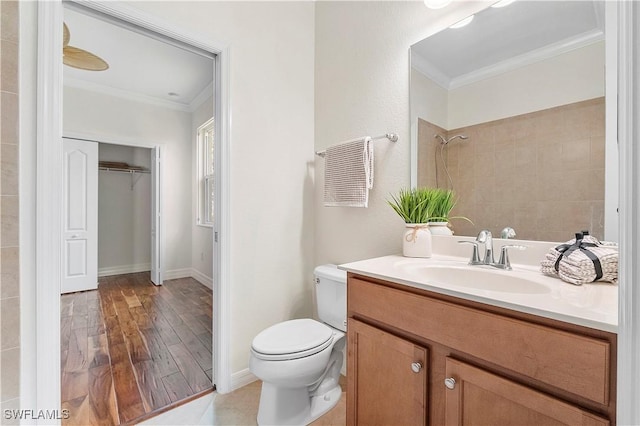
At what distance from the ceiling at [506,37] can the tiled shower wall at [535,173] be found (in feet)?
0.87

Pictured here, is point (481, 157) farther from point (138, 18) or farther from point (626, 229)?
point (138, 18)

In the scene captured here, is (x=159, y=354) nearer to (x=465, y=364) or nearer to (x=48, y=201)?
(x=48, y=201)

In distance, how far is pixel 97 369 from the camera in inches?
73.0

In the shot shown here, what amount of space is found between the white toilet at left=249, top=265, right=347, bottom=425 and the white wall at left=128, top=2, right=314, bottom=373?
0.37 meters

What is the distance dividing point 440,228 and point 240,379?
1.48 metres

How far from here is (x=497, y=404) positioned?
750 mm

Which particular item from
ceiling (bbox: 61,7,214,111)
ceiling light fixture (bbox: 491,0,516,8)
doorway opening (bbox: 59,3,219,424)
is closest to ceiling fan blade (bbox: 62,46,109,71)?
doorway opening (bbox: 59,3,219,424)

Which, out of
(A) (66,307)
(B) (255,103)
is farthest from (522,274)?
(A) (66,307)

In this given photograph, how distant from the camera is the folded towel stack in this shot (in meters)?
0.86

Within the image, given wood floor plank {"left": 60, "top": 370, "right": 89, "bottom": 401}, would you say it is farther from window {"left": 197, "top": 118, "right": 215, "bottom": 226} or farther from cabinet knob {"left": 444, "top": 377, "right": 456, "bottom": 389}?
window {"left": 197, "top": 118, "right": 215, "bottom": 226}

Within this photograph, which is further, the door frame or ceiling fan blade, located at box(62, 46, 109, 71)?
ceiling fan blade, located at box(62, 46, 109, 71)

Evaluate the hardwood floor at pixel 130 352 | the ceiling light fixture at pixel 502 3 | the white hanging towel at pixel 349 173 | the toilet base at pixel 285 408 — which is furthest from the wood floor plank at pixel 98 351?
the ceiling light fixture at pixel 502 3

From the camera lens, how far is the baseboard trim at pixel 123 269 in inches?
167

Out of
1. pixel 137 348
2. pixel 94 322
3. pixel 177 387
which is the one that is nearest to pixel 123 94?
pixel 94 322
